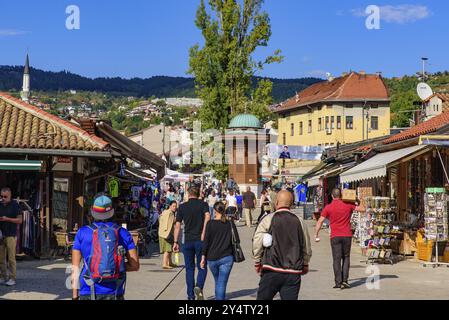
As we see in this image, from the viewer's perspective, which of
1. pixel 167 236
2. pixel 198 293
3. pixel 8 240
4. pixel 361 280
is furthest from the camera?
pixel 167 236

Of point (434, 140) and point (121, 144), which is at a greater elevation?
point (121, 144)

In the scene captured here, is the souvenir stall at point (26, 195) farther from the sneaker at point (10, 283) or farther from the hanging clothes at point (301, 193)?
the hanging clothes at point (301, 193)

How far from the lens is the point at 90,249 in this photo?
7203mm

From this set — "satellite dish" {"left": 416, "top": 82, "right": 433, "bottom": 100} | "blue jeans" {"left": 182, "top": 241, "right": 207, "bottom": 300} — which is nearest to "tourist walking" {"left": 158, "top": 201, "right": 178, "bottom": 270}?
"blue jeans" {"left": 182, "top": 241, "right": 207, "bottom": 300}

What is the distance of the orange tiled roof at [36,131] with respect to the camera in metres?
18.5

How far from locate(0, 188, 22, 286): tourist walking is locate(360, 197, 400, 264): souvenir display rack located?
8744 mm

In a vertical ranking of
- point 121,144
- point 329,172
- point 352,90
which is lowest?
point 329,172

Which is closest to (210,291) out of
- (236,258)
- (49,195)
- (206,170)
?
(236,258)

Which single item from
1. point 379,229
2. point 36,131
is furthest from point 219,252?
point 36,131

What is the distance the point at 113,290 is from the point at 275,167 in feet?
261

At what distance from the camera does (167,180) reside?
51.4 metres

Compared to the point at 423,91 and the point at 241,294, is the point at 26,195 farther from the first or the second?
the point at 423,91

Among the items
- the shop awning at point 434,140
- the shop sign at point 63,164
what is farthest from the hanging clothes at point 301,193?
the shop awning at point 434,140

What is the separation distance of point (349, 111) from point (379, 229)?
66.8m
